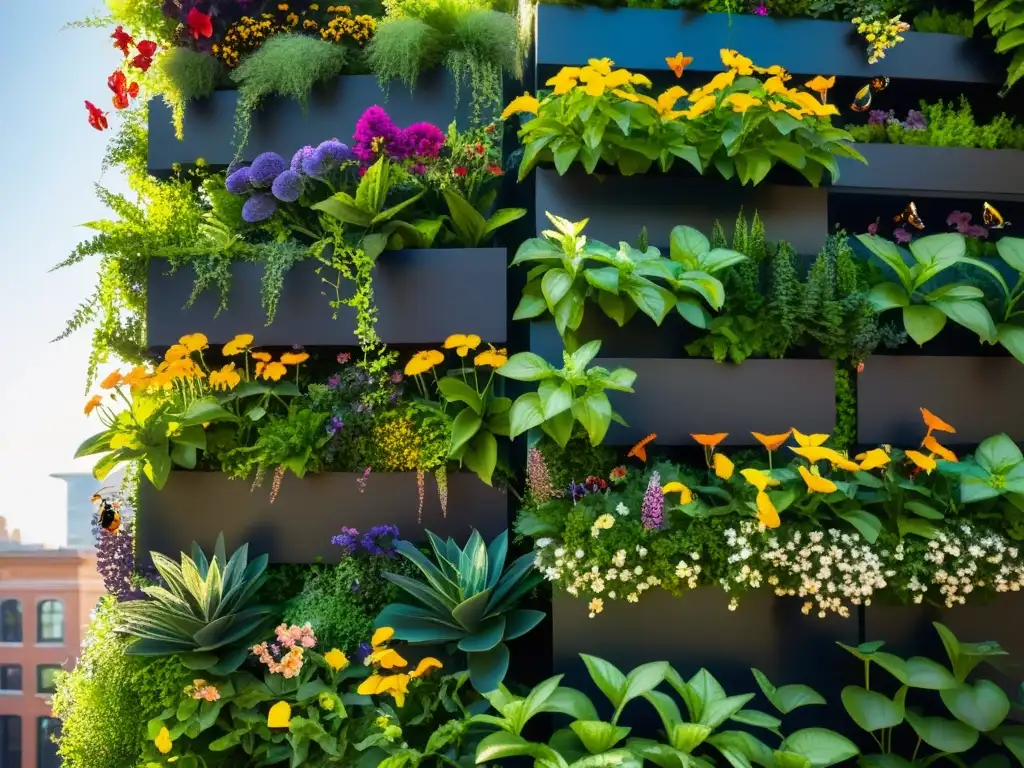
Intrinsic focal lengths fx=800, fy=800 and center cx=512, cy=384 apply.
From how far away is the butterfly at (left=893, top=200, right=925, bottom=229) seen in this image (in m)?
2.91

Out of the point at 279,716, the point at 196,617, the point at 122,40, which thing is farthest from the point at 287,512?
the point at 122,40

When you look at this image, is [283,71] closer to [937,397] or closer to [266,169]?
[266,169]

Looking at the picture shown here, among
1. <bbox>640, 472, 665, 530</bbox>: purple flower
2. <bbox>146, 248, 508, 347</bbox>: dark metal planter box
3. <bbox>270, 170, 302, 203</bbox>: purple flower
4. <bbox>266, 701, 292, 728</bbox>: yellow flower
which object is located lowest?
<bbox>266, 701, 292, 728</bbox>: yellow flower

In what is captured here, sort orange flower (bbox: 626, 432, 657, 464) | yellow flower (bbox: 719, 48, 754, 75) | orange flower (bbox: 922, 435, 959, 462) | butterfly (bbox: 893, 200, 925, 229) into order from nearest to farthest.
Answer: orange flower (bbox: 922, 435, 959, 462)
orange flower (bbox: 626, 432, 657, 464)
yellow flower (bbox: 719, 48, 754, 75)
butterfly (bbox: 893, 200, 925, 229)

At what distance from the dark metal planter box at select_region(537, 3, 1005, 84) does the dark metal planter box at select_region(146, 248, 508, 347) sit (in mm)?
796

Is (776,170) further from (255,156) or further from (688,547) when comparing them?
(255,156)

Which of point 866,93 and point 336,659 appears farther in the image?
point 866,93

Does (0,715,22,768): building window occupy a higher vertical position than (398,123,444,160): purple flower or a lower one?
lower

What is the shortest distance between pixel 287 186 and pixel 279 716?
162 cm

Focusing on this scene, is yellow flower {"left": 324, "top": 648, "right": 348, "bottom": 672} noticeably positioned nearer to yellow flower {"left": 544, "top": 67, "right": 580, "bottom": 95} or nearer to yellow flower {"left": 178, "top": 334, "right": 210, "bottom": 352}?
yellow flower {"left": 178, "top": 334, "right": 210, "bottom": 352}

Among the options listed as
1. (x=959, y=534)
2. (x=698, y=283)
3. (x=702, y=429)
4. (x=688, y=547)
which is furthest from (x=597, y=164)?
(x=959, y=534)

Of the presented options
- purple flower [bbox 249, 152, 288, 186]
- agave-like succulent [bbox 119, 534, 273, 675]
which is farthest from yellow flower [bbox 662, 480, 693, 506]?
purple flower [bbox 249, 152, 288, 186]

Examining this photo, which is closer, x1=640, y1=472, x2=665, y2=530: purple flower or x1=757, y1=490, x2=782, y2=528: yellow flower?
x1=757, y1=490, x2=782, y2=528: yellow flower

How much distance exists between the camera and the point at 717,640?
7.73ft
